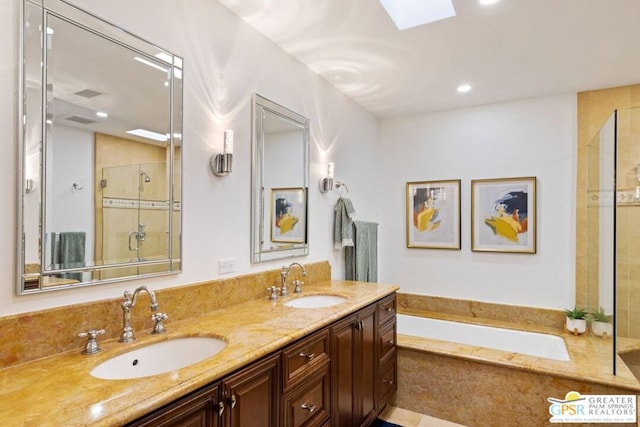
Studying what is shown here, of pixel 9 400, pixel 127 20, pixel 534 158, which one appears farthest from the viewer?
pixel 534 158

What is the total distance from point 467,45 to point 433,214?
1.94m

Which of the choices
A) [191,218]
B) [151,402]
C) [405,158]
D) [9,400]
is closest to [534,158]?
[405,158]

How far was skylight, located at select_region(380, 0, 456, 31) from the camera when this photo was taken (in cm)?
216

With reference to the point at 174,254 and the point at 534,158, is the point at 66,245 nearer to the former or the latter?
the point at 174,254

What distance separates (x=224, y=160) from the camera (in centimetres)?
201

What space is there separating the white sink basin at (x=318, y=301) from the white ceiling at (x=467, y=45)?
1.76 metres

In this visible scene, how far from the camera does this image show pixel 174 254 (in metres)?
1.79

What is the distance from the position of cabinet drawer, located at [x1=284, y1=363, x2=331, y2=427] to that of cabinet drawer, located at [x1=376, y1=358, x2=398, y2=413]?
74cm

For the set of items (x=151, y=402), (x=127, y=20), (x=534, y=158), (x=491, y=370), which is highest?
(x=127, y=20)

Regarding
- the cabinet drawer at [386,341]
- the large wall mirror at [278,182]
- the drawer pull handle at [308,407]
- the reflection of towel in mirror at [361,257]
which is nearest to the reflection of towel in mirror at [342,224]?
the reflection of towel in mirror at [361,257]

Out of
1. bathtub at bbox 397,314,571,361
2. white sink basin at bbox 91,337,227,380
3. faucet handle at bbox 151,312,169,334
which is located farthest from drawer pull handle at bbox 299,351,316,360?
bathtub at bbox 397,314,571,361

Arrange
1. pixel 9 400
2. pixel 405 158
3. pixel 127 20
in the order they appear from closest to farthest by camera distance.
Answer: pixel 9 400 → pixel 127 20 → pixel 405 158

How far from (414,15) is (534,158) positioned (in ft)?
7.02

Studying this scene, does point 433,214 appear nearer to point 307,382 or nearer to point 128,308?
point 307,382
